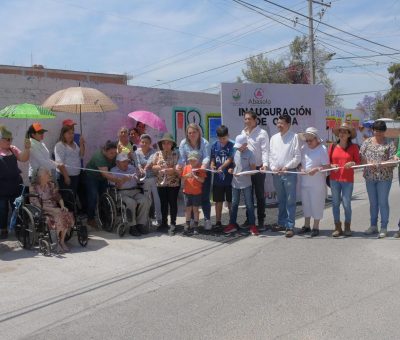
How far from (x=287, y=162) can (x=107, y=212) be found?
10.4ft

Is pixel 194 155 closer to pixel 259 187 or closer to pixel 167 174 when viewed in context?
pixel 167 174

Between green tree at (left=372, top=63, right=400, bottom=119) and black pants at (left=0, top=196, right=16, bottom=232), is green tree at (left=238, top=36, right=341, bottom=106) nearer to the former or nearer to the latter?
green tree at (left=372, top=63, right=400, bottom=119)

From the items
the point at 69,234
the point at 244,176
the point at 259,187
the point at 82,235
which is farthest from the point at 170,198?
the point at 69,234

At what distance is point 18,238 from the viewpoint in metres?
7.70

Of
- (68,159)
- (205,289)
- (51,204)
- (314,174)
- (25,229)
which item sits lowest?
(205,289)

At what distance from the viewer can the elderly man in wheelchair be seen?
856 cm

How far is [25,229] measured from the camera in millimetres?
7504

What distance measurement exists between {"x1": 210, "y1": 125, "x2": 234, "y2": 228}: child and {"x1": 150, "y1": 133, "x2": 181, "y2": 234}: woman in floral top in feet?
2.13

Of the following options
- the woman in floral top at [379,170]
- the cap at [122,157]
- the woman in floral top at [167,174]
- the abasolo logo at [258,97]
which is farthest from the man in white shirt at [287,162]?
the abasolo logo at [258,97]

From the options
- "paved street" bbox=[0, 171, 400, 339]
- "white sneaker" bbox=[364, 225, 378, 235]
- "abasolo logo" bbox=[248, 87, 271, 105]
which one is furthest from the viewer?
"abasolo logo" bbox=[248, 87, 271, 105]

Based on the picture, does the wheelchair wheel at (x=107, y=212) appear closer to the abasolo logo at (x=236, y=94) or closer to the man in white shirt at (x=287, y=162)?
the man in white shirt at (x=287, y=162)

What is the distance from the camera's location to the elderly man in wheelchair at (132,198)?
8561mm

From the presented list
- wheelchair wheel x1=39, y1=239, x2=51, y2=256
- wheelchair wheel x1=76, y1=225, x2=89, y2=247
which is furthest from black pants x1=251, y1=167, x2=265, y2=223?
wheelchair wheel x1=39, y1=239, x2=51, y2=256

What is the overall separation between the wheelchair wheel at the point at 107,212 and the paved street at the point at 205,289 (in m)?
0.36
